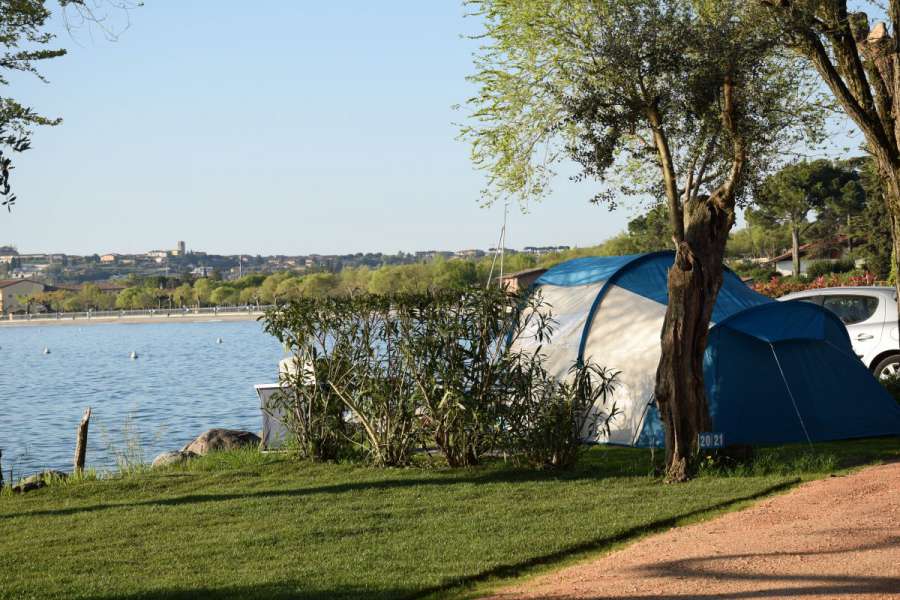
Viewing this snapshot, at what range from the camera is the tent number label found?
34.2 ft

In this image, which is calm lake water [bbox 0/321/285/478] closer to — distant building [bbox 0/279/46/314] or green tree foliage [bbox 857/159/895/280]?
green tree foliage [bbox 857/159/895/280]

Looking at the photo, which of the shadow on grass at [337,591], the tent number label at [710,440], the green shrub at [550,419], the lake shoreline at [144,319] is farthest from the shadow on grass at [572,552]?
the lake shoreline at [144,319]

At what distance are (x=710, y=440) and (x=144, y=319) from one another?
125181 millimetres

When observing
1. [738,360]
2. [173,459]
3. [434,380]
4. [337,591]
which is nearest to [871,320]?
[738,360]

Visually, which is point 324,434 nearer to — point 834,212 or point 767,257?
point 834,212

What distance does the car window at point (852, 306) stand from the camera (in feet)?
52.2

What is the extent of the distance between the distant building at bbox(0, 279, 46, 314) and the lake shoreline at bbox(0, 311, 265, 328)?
29.5 meters

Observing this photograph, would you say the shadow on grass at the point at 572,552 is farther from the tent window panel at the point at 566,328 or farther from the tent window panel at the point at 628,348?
the tent window panel at the point at 566,328

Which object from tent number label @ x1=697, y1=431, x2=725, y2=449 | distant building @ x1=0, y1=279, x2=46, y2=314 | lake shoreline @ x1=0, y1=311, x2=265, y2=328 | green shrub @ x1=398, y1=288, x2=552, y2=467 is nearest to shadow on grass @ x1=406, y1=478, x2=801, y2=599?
tent number label @ x1=697, y1=431, x2=725, y2=449

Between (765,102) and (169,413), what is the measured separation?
2229cm

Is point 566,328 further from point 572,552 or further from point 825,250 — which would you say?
point 825,250

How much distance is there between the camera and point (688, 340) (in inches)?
409

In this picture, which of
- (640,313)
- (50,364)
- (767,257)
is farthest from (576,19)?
(767,257)

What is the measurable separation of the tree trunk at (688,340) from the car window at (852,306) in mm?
6153
